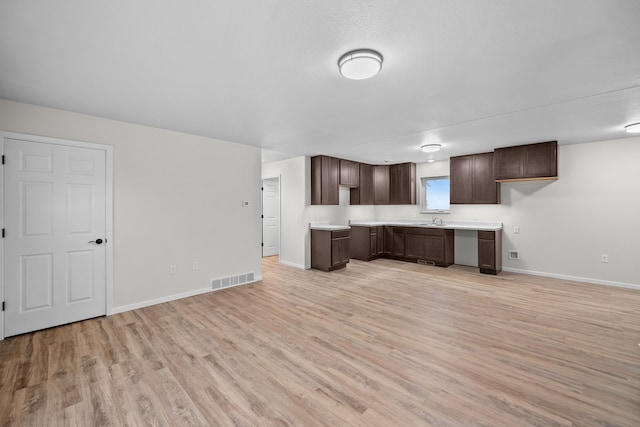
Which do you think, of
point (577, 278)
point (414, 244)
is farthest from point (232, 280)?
point (577, 278)

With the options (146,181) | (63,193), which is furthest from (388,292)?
(63,193)

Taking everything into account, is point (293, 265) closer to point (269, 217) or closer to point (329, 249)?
point (329, 249)

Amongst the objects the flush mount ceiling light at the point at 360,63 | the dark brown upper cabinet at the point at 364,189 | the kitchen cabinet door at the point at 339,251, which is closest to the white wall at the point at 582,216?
the dark brown upper cabinet at the point at 364,189

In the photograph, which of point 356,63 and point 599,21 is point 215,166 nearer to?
point 356,63

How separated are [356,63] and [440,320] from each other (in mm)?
2974

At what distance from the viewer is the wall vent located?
4.55 meters

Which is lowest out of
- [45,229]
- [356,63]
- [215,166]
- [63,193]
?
[45,229]

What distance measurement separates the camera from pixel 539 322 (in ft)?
10.5

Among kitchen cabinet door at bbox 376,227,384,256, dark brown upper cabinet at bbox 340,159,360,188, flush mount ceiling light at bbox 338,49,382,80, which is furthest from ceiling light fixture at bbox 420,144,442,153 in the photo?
flush mount ceiling light at bbox 338,49,382,80

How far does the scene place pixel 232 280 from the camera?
4.76 meters

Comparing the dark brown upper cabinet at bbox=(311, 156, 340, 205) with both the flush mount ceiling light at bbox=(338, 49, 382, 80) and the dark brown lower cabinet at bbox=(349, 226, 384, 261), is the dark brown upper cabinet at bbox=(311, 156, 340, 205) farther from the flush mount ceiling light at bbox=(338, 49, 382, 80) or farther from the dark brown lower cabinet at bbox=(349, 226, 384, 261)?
the flush mount ceiling light at bbox=(338, 49, 382, 80)

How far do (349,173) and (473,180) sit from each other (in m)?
2.76

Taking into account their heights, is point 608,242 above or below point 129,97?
below

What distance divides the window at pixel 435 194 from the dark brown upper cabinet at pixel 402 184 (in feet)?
0.94
